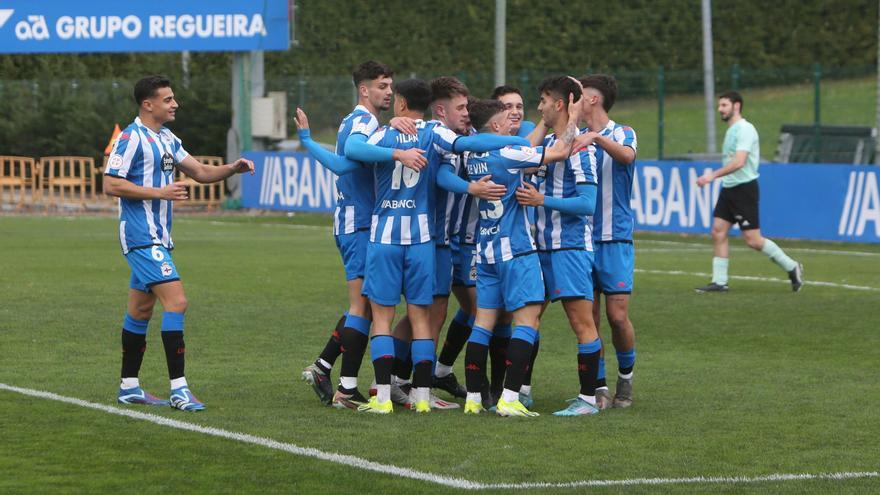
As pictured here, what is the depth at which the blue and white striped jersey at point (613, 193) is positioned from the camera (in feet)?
31.9

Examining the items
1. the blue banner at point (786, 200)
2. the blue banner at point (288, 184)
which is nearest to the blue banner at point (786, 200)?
the blue banner at point (786, 200)

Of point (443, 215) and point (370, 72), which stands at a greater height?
point (370, 72)

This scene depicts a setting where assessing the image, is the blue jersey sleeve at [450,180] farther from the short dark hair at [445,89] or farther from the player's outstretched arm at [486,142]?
the short dark hair at [445,89]

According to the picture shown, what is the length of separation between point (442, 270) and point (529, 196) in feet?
2.85

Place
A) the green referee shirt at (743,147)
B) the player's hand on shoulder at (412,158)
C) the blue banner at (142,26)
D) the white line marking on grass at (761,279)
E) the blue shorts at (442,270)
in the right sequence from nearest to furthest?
the player's hand on shoulder at (412,158)
the blue shorts at (442,270)
the green referee shirt at (743,147)
the white line marking on grass at (761,279)
the blue banner at (142,26)

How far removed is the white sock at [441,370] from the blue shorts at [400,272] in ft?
2.96

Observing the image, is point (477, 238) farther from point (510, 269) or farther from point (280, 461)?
point (280, 461)

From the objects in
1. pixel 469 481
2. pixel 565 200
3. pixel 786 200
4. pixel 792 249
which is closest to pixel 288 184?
pixel 786 200

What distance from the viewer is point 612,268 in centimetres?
972

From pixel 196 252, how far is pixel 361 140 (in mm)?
13531

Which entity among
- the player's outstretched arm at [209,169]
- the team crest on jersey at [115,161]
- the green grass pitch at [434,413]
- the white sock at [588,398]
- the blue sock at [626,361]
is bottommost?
the green grass pitch at [434,413]

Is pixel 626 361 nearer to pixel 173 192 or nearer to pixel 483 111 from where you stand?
pixel 483 111

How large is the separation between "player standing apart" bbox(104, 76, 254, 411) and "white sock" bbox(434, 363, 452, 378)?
1.56 m

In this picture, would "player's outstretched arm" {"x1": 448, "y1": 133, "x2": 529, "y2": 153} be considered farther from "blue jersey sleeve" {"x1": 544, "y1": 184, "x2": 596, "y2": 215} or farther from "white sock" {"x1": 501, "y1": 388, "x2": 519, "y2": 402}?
"white sock" {"x1": 501, "y1": 388, "x2": 519, "y2": 402}
